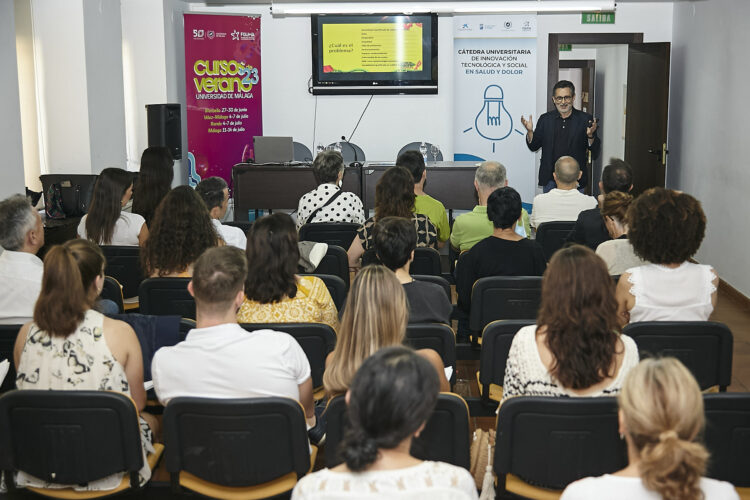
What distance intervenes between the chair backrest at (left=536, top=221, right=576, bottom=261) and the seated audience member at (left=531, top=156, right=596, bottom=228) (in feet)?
1.28

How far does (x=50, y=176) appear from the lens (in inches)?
265

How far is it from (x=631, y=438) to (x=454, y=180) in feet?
22.7

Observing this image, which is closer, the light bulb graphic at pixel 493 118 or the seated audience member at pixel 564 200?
the seated audience member at pixel 564 200

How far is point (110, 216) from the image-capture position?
506 centimetres

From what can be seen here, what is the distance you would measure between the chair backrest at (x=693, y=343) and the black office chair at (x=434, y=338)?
649mm

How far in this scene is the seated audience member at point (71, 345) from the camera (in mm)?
2680

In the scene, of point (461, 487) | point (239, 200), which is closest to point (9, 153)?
point (239, 200)

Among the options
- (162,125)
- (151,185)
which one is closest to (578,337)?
(151,185)

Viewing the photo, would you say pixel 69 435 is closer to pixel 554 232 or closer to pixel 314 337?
pixel 314 337

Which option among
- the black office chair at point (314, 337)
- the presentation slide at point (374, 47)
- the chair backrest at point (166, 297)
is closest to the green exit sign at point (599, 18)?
the presentation slide at point (374, 47)

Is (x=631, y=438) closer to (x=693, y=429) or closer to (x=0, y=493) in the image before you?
(x=693, y=429)

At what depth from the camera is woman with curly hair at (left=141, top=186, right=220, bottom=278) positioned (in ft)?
13.6

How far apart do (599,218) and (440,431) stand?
2.81 metres

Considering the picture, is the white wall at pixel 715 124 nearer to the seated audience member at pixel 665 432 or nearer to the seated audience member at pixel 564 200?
the seated audience member at pixel 564 200
